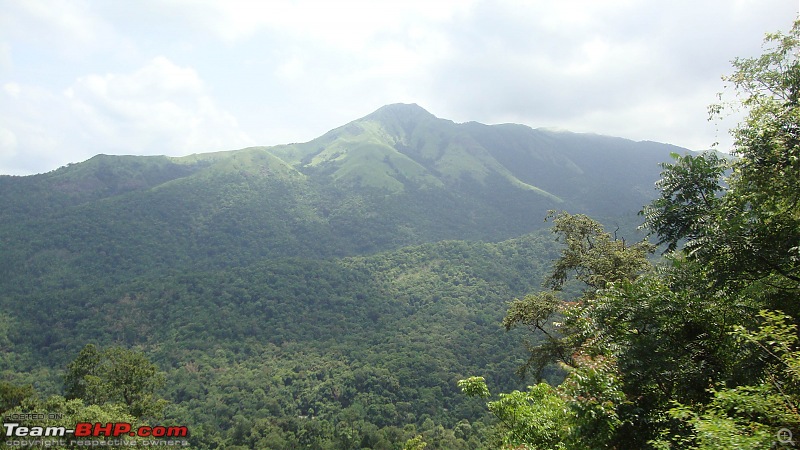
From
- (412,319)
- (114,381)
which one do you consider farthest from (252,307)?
(114,381)

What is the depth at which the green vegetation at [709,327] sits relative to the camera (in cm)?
866

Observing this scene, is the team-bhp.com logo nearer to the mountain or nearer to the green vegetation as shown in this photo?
the green vegetation

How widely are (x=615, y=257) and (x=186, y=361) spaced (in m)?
101

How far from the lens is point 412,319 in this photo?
128 meters

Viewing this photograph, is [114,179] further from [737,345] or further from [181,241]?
[737,345]

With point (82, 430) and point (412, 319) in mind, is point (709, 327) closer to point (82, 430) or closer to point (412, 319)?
point (82, 430)

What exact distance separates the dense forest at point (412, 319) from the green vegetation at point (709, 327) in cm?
7

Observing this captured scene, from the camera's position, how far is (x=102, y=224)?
152 meters

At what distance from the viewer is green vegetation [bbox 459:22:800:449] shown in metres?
8.66

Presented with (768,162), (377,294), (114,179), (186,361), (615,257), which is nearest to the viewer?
(768,162)

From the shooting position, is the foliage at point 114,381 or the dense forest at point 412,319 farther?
the foliage at point 114,381

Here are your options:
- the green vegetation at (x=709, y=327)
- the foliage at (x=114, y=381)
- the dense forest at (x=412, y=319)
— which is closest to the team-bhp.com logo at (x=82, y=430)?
the dense forest at (x=412, y=319)

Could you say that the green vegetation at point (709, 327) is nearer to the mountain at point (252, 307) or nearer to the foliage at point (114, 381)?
the foliage at point (114, 381)

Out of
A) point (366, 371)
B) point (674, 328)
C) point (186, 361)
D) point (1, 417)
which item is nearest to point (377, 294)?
point (366, 371)
